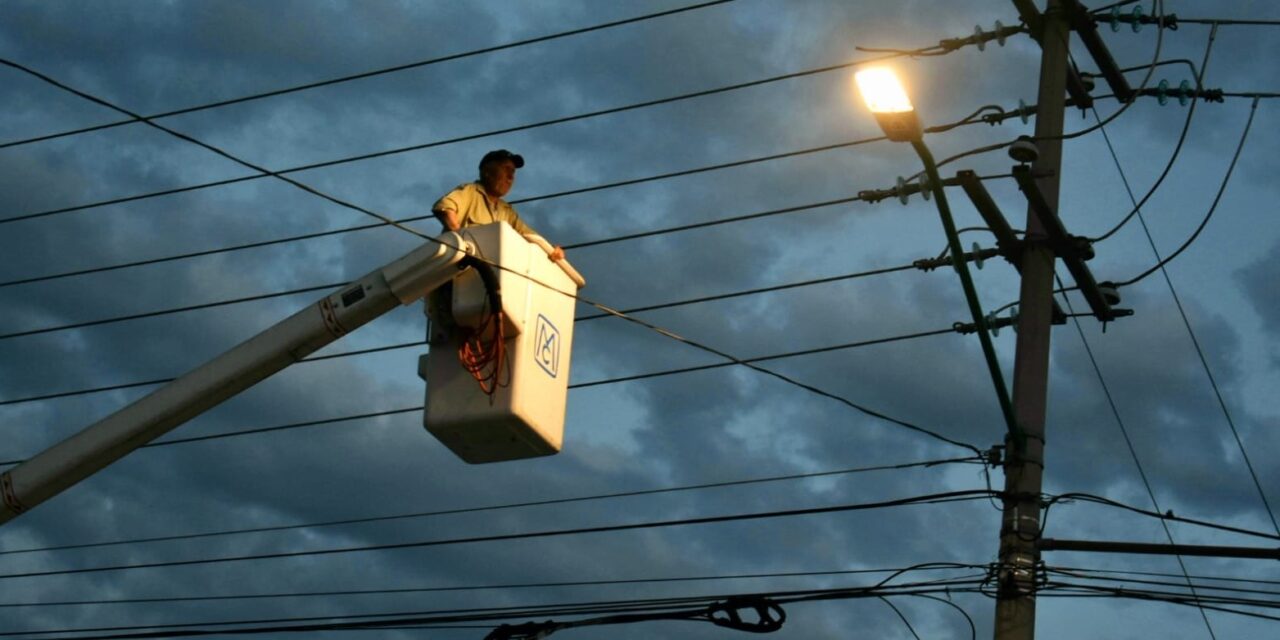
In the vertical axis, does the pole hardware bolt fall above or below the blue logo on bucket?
above

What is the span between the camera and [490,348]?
11305 millimetres

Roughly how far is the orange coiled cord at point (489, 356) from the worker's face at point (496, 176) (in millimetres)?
1313

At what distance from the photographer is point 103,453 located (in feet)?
38.5

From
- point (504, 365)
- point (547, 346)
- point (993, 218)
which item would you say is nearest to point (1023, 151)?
point (993, 218)

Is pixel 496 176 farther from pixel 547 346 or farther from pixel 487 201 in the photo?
pixel 547 346

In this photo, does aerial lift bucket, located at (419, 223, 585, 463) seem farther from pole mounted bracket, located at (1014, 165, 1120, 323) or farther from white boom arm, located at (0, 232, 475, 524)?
pole mounted bracket, located at (1014, 165, 1120, 323)

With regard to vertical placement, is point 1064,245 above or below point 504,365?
above

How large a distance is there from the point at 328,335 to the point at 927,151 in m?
3.79

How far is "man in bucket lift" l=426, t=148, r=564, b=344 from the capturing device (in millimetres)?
11664

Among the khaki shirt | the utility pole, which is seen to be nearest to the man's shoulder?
the khaki shirt

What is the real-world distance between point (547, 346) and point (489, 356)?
0.55 m

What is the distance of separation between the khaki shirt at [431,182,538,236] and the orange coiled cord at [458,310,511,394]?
76 cm

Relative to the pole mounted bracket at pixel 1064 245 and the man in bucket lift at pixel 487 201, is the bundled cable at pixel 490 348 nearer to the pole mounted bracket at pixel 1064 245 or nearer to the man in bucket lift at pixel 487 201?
the man in bucket lift at pixel 487 201

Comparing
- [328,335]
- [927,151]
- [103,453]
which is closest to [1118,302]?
[927,151]
